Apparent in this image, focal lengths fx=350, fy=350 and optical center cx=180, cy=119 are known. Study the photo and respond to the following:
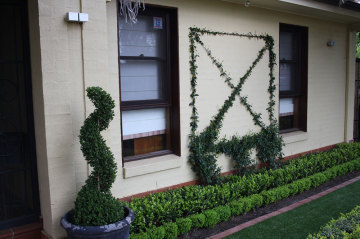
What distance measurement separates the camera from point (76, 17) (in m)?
4.18

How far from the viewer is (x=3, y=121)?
15.0 feet

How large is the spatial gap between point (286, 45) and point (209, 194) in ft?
15.2

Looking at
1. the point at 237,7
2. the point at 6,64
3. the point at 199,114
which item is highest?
the point at 237,7

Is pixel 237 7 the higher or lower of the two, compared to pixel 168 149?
higher

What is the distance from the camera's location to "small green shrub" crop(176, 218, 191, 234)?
5.02 m

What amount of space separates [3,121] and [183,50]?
297 centimetres

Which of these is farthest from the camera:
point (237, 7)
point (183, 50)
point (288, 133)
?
point (288, 133)

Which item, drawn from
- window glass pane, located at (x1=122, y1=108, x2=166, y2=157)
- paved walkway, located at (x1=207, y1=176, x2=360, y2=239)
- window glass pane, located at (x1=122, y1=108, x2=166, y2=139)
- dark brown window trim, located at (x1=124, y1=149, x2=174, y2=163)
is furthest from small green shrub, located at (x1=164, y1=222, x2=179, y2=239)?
window glass pane, located at (x1=122, y1=108, x2=166, y2=139)

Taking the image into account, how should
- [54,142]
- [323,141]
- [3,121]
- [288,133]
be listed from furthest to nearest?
[323,141], [288,133], [3,121], [54,142]

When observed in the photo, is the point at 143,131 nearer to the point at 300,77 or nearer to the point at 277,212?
the point at 277,212

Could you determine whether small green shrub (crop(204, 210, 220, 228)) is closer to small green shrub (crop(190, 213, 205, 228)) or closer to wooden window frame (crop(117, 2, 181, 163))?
small green shrub (crop(190, 213, 205, 228))

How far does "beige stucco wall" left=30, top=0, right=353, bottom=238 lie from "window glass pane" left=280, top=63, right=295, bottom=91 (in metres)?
0.42

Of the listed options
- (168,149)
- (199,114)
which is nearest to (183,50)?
(199,114)

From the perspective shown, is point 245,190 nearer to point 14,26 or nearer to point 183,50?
point 183,50
